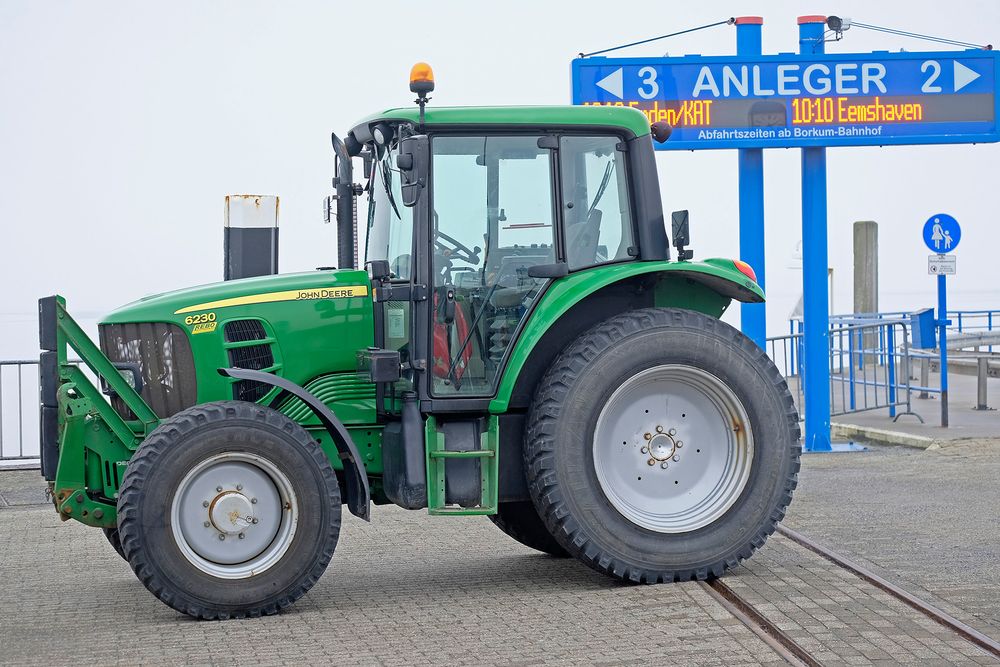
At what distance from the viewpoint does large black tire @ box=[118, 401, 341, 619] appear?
572cm

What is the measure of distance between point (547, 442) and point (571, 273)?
86 centimetres

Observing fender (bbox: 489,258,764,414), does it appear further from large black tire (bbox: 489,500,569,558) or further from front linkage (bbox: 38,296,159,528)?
front linkage (bbox: 38,296,159,528)

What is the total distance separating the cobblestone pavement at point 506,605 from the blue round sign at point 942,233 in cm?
804

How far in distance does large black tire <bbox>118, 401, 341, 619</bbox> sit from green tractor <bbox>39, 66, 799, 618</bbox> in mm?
14

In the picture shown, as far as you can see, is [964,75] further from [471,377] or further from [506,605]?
[506,605]

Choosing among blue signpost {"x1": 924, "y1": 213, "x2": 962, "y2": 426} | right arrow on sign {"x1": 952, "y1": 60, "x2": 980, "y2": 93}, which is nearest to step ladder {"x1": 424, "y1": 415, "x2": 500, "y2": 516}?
right arrow on sign {"x1": 952, "y1": 60, "x2": 980, "y2": 93}

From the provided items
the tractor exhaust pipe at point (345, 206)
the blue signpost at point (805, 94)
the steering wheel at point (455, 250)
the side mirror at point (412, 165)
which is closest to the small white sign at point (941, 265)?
the blue signpost at point (805, 94)

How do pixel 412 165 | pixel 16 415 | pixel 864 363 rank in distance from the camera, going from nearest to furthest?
pixel 412 165 → pixel 16 415 → pixel 864 363

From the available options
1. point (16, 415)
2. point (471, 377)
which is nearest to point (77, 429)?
point (471, 377)

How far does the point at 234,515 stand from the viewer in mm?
5883

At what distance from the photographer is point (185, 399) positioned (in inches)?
250

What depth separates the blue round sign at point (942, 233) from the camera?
1609 cm

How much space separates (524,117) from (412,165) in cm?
66

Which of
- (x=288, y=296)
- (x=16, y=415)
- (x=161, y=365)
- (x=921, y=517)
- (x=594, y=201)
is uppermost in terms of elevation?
(x=594, y=201)
